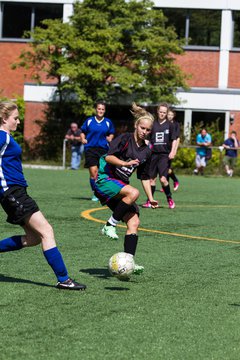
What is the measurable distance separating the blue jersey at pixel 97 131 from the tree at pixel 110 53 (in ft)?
53.9

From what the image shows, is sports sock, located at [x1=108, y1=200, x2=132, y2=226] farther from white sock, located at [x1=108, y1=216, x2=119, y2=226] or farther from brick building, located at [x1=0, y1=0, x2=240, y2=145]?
brick building, located at [x1=0, y1=0, x2=240, y2=145]

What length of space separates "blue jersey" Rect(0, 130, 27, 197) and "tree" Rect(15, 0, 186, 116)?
26.0m

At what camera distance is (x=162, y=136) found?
17141mm

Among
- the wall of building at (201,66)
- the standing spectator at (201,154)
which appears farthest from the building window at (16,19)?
the standing spectator at (201,154)

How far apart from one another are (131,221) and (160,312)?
2.21 m

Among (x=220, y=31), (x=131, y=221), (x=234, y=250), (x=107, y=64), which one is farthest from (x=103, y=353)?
(x=220, y=31)

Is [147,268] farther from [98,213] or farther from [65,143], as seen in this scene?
[65,143]

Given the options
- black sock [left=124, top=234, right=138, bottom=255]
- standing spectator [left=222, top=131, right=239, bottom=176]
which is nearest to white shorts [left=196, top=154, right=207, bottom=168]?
standing spectator [left=222, top=131, right=239, bottom=176]

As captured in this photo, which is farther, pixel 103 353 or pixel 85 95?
pixel 85 95

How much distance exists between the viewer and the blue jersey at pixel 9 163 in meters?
7.67

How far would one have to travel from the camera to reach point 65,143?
115 ft

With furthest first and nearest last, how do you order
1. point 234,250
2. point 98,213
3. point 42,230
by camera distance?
point 98,213 < point 234,250 < point 42,230

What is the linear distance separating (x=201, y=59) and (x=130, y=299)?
31.3m

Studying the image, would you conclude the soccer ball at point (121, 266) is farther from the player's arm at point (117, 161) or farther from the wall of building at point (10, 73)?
the wall of building at point (10, 73)
